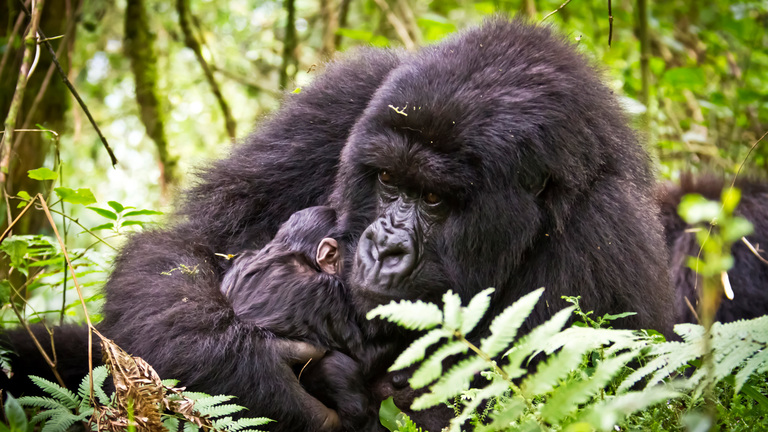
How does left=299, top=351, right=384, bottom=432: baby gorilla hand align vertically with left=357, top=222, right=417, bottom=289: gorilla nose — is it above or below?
below

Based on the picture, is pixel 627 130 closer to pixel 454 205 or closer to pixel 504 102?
pixel 504 102

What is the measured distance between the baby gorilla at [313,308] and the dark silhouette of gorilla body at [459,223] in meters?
0.07

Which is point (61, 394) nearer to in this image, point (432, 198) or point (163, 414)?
point (163, 414)

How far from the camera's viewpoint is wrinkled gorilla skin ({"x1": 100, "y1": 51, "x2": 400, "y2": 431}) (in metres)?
2.52

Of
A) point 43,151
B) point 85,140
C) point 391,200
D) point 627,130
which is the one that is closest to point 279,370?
point 391,200

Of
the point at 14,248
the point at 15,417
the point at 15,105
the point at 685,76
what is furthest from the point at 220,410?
the point at 685,76

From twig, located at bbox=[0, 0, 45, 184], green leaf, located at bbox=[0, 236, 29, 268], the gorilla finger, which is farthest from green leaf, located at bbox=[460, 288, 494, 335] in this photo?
green leaf, located at bbox=[0, 236, 29, 268]

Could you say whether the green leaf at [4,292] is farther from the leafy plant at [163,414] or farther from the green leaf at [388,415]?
the green leaf at [388,415]

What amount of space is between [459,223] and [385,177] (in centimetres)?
38

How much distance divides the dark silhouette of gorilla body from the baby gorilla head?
0.07 meters

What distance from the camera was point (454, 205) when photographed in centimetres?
277

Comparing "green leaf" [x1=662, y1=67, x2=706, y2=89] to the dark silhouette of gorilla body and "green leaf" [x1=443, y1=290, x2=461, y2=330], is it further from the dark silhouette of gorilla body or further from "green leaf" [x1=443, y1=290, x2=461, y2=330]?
"green leaf" [x1=443, y1=290, x2=461, y2=330]

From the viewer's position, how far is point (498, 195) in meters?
2.69

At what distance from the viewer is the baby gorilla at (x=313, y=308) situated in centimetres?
265
